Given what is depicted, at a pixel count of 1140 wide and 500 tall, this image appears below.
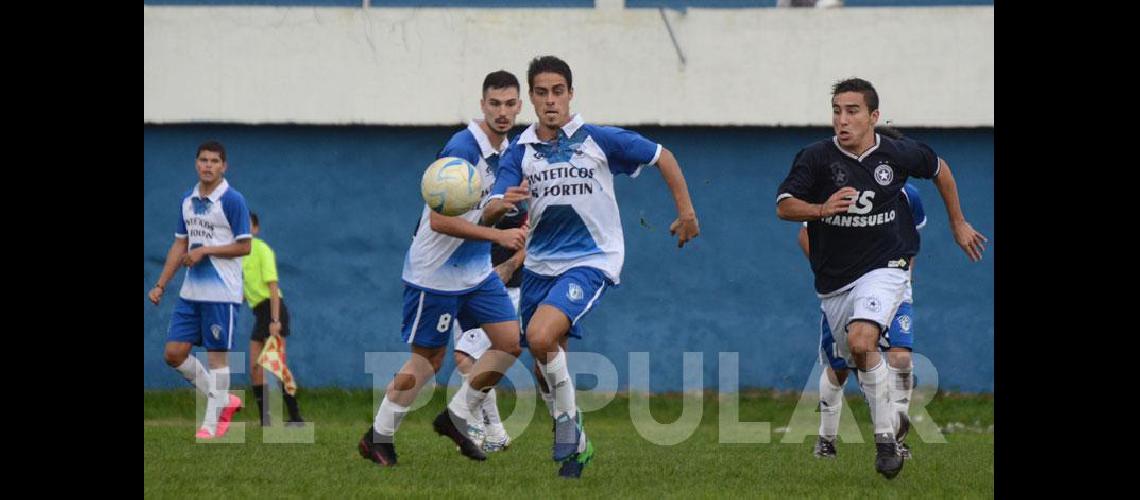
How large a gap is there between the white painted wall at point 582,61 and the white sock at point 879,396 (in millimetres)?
7633

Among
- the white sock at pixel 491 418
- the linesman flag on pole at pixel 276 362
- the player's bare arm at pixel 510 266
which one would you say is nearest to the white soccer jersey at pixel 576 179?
the white sock at pixel 491 418

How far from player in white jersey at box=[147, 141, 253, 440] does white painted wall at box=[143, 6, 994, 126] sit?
4.14 metres

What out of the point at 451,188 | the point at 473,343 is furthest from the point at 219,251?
the point at 451,188

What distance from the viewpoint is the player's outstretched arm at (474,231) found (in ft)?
27.7

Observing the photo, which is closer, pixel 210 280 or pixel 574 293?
pixel 574 293

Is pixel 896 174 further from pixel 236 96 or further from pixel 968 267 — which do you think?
pixel 236 96

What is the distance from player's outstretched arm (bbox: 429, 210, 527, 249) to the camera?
A: 8.45 meters

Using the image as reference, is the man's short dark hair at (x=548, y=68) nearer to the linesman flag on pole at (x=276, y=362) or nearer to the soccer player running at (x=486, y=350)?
the soccer player running at (x=486, y=350)

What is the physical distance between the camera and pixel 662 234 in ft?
56.3

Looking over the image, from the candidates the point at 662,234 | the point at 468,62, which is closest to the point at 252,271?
the point at 468,62

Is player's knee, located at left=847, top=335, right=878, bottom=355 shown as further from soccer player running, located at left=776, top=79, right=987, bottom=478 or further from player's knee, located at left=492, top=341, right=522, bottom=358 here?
player's knee, located at left=492, top=341, right=522, bottom=358

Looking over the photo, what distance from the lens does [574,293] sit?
8.78 meters

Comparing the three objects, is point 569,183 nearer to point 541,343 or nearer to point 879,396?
point 541,343

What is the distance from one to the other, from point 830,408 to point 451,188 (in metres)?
3.65
